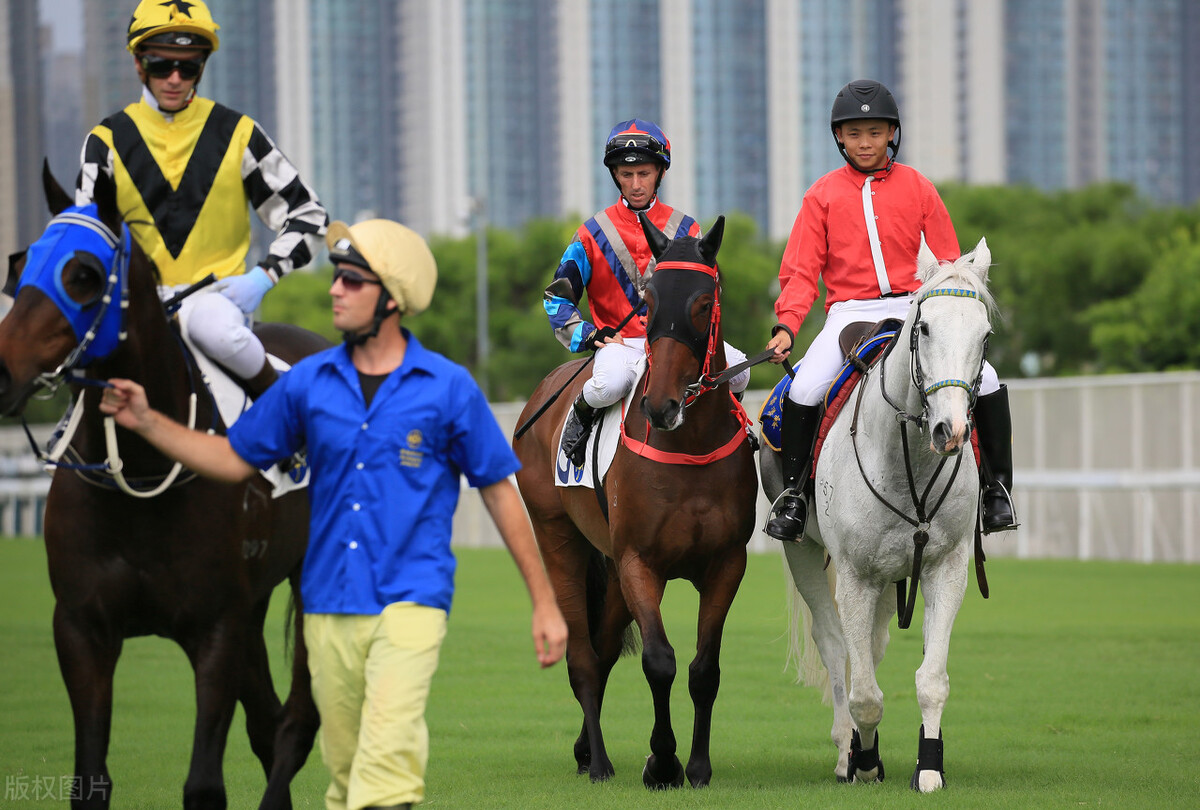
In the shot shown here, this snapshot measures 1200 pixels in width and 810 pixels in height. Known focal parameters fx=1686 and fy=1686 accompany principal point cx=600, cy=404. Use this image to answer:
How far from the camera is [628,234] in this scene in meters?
8.52

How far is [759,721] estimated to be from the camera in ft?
32.1

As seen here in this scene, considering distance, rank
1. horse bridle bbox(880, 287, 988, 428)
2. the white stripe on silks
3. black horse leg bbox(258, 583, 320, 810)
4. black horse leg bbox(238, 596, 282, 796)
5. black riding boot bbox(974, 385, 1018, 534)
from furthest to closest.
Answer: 1. the white stripe on silks
2. black riding boot bbox(974, 385, 1018, 534)
3. black horse leg bbox(238, 596, 282, 796)
4. horse bridle bbox(880, 287, 988, 428)
5. black horse leg bbox(258, 583, 320, 810)

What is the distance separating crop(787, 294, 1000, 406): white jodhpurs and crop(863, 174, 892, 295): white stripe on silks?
0.08 m

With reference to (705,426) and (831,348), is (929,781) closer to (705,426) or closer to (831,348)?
(705,426)

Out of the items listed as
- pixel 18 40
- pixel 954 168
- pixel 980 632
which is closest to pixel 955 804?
pixel 980 632

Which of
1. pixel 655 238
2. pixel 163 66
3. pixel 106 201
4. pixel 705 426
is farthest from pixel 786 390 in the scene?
pixel 106 201

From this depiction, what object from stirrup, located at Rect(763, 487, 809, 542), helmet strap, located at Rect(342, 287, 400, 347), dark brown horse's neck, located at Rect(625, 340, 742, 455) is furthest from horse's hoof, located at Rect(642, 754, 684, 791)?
helmet strap, located at Rect(342, 287, 400, 347)

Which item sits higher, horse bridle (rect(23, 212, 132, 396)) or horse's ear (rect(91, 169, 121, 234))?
horse's ear (rect(91, 169, 121, 234))

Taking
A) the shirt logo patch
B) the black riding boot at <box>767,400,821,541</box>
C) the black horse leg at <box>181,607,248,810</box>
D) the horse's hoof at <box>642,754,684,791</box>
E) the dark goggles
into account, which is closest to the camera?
the shirt logo patch

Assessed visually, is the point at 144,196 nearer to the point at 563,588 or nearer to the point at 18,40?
the point at 563,588

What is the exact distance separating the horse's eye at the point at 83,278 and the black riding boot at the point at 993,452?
418cm

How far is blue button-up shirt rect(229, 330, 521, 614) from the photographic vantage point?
16.2ft

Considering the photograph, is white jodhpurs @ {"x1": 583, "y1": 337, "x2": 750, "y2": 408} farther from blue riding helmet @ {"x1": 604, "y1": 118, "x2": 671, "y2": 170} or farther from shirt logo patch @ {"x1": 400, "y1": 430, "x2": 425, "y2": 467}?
shirt logo patch @ {"x1": 400, "y1": 430, "x2": 425, "y2": 467}

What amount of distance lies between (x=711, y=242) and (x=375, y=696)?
337 centimetres
